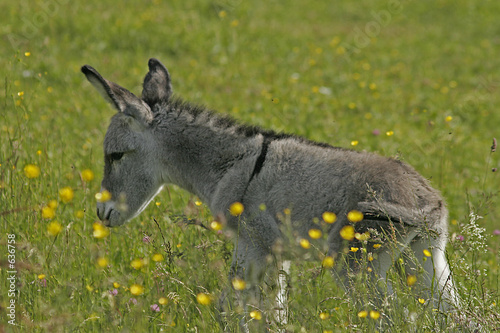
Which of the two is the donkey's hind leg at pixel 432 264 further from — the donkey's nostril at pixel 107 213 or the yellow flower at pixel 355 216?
the donkey's nostril at pixel 107 213

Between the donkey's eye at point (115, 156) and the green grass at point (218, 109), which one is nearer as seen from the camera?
the green grass at point (218, 109)

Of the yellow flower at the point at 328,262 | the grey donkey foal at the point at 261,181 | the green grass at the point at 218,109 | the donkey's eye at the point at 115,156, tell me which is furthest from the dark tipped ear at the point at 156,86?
the yellow flower at the point at 328,262

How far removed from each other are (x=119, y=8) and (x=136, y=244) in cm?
1067

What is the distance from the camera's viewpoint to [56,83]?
9.62m

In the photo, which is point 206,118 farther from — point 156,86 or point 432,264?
point 432,264

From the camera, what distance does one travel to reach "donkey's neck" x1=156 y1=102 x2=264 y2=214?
4098mm

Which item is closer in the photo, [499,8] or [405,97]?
[405,97]

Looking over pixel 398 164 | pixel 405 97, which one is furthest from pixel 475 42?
pixel 398 164

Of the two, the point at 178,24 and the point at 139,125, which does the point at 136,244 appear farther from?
the point at 178,24

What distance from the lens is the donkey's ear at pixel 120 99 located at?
400cm

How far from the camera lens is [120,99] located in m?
4.19

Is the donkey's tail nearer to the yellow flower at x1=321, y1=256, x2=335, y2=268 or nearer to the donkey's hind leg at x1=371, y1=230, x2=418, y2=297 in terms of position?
the donkey's hind leg at x1=371, y1=230, x2=418, y2=297

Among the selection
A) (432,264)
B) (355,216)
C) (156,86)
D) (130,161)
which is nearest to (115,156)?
(130,161)

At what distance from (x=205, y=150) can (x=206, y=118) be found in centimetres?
29
